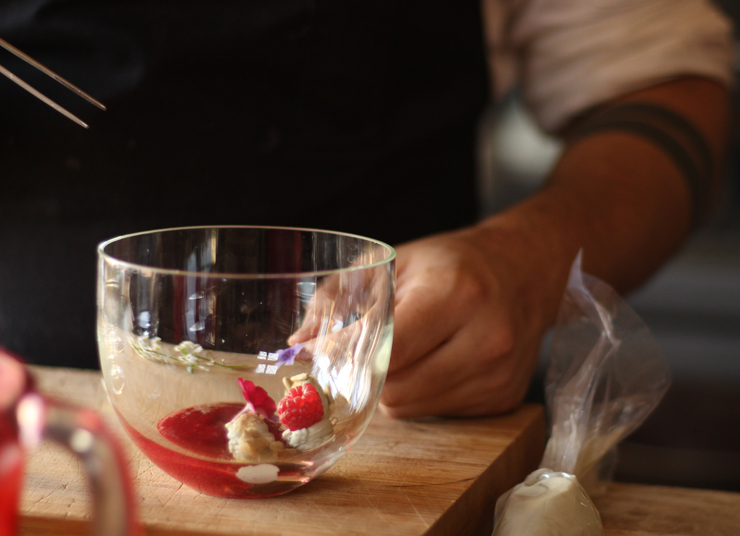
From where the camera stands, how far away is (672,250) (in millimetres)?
707

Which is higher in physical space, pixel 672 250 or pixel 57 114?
pixel 57 114

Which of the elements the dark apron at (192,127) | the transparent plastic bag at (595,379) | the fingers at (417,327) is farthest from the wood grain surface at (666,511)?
the dark apron at (192,127)

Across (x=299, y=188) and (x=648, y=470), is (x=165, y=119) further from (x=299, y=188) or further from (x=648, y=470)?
(x=648, y=470)

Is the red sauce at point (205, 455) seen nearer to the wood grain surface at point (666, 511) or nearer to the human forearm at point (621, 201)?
the wood grain surface at point (666, 511)

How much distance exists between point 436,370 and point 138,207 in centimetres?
32

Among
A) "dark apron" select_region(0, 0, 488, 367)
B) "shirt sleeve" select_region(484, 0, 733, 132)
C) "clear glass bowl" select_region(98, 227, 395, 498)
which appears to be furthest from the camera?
Result: "shirt sleeve" select_region(484, 0, 733, 132)

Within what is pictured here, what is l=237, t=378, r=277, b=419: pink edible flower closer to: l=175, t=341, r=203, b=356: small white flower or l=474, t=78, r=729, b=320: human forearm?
l=175, t=341, r=203, b=356: small white flower

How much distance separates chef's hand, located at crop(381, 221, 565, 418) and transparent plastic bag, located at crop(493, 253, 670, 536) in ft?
0.12

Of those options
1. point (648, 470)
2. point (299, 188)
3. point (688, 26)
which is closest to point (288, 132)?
point (299, 188)

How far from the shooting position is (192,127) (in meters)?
0.61

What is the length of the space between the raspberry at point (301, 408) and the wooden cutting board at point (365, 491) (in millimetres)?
39

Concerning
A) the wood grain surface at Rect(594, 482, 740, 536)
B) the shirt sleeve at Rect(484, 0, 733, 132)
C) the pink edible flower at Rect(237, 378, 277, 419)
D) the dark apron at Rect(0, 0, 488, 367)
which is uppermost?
the shirt sleeve at Rect(484, 0, 733, 132)

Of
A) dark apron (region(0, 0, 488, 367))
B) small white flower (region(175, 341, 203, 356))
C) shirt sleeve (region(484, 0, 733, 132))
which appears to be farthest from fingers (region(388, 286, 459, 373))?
shirt sleeve (region(484, 0, 733, 132))

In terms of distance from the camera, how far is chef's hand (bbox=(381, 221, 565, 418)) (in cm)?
41
